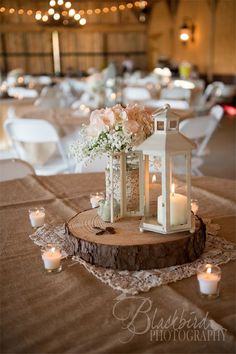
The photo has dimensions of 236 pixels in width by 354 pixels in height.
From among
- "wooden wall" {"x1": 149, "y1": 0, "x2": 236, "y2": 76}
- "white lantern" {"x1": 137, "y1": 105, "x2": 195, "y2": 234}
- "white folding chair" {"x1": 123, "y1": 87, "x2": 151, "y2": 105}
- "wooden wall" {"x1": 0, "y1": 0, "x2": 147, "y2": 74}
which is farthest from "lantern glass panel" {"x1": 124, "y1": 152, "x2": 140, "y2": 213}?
"wooden wall" {"x1": 0, "y1": 0, "x2": 147, "y2": 74}

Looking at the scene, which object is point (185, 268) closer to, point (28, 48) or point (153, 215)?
point (153, 215)

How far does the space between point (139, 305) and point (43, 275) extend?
0.33 meters

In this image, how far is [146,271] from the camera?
132 centimetres

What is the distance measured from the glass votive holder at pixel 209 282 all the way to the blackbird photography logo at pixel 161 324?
9 centimetres

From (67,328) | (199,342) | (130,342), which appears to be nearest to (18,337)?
(67,328)

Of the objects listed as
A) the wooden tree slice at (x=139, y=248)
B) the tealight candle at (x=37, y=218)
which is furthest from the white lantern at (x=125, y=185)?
the tealight candle at (x=37, y=218)

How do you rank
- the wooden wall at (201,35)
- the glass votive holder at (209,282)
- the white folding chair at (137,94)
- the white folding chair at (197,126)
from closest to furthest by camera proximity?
the glass votive holder at (209,282)
the white folding chair at (197,126)
the white folding chair at (137,94)
the wooden wall at (201,35)

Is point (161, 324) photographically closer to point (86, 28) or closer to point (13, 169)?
point (13, 169)

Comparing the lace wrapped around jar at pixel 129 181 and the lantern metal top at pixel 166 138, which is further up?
the lantern metal top at pixel 166 138

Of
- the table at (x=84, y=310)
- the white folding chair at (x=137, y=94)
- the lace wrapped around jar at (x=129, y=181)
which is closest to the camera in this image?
the table at (x=84, y=310)

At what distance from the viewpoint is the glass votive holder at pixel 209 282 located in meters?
1.19

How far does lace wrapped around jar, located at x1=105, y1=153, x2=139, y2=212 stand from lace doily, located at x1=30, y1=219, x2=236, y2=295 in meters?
0.22

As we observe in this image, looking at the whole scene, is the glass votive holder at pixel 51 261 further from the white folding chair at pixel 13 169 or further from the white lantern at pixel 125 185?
the white folding chair at pixel 13 169

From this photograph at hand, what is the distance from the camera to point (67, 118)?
451 centimetres
